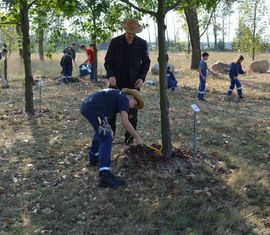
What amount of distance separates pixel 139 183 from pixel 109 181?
16.6 inches

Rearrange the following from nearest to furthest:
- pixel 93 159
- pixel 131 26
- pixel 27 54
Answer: pixel 131 26, pixel 93 159, pixel 27 54

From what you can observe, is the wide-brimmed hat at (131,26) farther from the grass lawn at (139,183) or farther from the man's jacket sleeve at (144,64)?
the grass lawn at (139,183)

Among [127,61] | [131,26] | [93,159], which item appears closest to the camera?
[131,26]

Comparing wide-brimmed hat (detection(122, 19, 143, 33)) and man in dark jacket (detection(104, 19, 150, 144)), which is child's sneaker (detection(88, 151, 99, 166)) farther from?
wide-brimmed hat (detection(122, 19, 143, 33))

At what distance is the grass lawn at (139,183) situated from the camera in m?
4.58

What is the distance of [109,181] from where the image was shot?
5.31 metres

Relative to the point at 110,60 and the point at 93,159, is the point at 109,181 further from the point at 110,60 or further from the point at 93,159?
the point at 110,60

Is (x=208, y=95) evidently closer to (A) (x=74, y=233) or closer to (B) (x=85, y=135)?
(B) (x=85, y=135)

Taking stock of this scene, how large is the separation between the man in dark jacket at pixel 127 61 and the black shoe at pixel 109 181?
1.57 meters

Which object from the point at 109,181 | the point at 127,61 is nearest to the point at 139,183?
the point at 109,181

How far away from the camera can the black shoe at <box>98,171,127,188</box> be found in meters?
5.31

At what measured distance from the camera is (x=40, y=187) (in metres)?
5.57

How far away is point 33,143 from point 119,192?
122 inches

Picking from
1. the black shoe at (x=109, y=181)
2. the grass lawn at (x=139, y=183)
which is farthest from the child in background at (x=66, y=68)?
the black shoe at (x=109, y=181)
